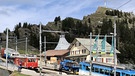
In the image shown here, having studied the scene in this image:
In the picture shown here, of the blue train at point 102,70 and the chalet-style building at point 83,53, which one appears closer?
the blue train at point 102,70

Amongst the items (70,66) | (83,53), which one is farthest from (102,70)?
(83,53)

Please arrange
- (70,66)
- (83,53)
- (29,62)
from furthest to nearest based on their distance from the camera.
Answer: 1. (83,53)
2. (70,66)
3. (29,62)

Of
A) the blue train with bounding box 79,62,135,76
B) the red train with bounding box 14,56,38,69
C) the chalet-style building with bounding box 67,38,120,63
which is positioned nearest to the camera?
the blue train with bounding box 79,62,135,76

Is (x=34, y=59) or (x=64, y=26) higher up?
(x=64, y=26)

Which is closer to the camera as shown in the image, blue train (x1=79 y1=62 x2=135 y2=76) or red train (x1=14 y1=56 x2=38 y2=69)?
blue train (x1=79 y1=62 x2=135 y2=76)

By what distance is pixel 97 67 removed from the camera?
54781mm

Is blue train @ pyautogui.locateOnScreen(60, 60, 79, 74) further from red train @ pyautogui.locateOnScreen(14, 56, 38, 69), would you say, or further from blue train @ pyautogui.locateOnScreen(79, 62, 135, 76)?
red train @ pyautogui.locateOnScreen(14, 56, 38, 69)

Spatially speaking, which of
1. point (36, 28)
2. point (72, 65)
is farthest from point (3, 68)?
point (36, 28)

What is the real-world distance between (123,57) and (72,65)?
145 feet

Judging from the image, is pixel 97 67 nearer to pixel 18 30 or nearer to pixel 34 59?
pixel 34 59

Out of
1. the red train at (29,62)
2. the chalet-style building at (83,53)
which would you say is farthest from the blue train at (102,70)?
the chalet-style building at (83,53)

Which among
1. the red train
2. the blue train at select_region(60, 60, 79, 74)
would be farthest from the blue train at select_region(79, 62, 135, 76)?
the red train

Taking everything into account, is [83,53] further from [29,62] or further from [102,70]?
[102,70]

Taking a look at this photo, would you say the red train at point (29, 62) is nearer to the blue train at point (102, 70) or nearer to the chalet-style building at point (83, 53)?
the blue train at point (102, 70)
